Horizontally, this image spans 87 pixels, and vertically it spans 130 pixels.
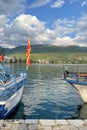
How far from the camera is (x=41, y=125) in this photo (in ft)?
38.1

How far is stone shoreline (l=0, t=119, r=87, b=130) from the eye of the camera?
37.0ft

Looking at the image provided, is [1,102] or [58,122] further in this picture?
[1,102]

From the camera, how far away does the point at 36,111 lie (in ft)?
74.6

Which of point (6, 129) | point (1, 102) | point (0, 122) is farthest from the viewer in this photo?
point (1, 102)

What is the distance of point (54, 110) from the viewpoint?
Answer: 2331 cm

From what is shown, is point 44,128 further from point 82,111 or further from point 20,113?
point 82,111

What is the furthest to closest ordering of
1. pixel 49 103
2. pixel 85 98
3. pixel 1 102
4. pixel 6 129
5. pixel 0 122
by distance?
pixel 49 103
pixel 85 98
pixel 1 102
pixel 0 122
pixel 6 129

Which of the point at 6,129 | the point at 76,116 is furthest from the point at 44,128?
the point at 76,116

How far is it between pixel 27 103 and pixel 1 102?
473 inches

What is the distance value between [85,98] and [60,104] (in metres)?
3.06

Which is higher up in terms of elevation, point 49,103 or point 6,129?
point 6,129

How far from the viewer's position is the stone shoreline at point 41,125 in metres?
11.3

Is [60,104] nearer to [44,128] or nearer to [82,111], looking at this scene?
[82,111]

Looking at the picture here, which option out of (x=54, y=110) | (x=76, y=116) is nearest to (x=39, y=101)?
(x=54, y=110)
